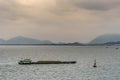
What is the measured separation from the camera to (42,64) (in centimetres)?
13138

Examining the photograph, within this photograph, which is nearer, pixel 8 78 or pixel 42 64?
pixel 8 78

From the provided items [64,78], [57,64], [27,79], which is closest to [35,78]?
[27,79]

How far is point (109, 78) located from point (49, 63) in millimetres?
54666

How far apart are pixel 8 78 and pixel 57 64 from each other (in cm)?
4786

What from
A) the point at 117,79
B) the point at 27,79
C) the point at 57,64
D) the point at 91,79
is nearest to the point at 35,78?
the point at 27,79

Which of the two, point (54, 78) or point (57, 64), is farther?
point (57, 64)

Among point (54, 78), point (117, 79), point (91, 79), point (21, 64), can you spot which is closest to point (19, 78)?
point (54, 78)

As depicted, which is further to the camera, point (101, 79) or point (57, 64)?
point (57, 64)

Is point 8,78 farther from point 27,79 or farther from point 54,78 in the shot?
point 54,78

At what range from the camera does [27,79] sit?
8225 cm

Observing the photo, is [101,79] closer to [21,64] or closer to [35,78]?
[35,78]

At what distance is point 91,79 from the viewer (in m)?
81.4

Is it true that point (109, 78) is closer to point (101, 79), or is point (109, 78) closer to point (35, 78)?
point (101, 79)

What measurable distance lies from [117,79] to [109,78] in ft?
9.08
